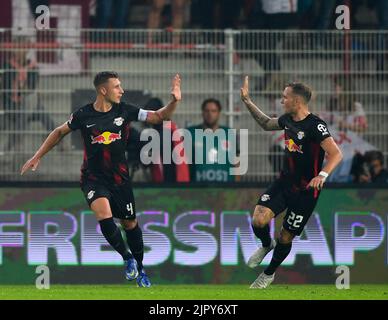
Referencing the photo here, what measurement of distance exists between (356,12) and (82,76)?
14.7 ft

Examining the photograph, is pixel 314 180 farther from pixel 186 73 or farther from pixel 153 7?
pixel 153 7

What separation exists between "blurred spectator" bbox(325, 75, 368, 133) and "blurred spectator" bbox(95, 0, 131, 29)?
3062 millimetres

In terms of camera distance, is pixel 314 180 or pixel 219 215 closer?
pixel 314 180

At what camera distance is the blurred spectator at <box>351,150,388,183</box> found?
1973 cm

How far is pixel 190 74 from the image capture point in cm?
1981

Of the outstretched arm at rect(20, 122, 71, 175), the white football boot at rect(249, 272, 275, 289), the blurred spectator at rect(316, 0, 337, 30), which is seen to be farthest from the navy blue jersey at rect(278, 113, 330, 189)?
the blurred spectator at rect(316, 0, 337, 30)

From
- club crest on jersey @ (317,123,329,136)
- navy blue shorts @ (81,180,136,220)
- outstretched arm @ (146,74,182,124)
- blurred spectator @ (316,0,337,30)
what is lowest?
navy blue shorts @ (81,180,136,220)

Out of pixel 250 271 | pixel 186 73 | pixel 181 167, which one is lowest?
pixel 250 271

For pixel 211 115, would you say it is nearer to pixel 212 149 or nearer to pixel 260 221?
pixel 212 149

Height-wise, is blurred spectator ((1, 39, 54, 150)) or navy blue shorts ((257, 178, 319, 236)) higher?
blurred spectator ((1, 39, 54, 150))

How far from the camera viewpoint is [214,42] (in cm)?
1986

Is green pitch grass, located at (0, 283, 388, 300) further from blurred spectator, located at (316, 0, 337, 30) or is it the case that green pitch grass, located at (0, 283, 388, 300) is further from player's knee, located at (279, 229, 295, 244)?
blurred spectator, located at (316, 0, 337, 30)

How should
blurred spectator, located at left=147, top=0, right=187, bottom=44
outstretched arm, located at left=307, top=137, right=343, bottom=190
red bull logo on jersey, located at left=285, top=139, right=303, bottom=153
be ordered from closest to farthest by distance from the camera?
outstretched arm, located at left=307, top=137, right=343, bottom=190, red bull logo on jersey, located at left=285, top=139, right=303, bottom=153, blurred spectator, located at left=147, top=0, right=187, bottom=44
